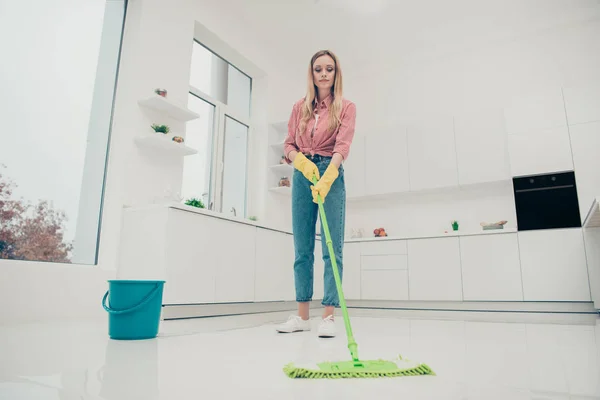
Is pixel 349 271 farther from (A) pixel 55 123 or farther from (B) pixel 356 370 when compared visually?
(B) pixel 356 370

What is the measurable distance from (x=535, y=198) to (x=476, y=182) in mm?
596

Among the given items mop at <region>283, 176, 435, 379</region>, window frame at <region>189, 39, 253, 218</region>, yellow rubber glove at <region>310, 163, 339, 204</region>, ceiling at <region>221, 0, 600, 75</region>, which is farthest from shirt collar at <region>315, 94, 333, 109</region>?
ceiling at <region>221, 0, 600, 75</region>

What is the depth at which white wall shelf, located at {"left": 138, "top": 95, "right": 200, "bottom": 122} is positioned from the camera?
3168mm

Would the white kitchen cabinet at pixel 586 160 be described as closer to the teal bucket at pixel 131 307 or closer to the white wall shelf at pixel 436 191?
the white wall shelf at pixel 436 191

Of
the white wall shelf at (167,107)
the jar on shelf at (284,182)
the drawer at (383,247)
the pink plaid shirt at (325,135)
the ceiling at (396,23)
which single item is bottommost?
the drawer at (383,247)

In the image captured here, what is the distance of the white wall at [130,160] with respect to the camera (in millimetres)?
2379

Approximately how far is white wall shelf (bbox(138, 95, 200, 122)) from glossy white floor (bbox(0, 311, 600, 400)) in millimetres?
1937

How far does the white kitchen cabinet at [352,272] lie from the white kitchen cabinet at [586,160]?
219 cm

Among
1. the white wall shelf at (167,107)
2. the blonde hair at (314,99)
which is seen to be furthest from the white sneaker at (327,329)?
the white wall shelf at (167,107)

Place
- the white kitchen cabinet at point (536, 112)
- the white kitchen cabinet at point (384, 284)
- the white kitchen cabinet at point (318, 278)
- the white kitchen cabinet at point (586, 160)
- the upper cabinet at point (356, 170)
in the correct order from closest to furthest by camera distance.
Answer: the white kitchen cabinet at point (586, 160) < the white kitchen cabinet at point (536, 112) < the white kitchen cabinet at point (384, 284) < the white kitchen cabinet at point (318, 278) < the upper cabinet at point (356, 170)

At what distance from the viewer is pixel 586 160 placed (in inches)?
142

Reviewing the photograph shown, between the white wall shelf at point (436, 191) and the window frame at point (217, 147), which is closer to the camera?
the window frame at point (217, 147)

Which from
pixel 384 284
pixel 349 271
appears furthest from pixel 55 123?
pixel 384 284

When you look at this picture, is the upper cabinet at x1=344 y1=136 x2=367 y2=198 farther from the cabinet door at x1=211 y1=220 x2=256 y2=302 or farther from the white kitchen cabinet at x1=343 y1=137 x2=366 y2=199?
the cabinet door at x1=211 y1=220 x2=256 y2=302
